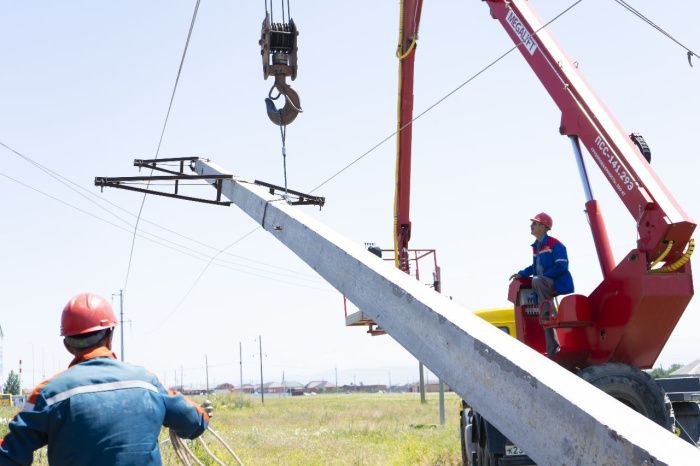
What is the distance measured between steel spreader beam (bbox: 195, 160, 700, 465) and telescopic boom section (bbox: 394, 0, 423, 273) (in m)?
10.0

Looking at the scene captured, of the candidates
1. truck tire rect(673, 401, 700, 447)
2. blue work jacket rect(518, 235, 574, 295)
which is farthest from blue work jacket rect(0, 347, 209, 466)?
truck tire rect(673, 401, 700, 447)

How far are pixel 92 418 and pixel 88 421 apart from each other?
0.06 ft

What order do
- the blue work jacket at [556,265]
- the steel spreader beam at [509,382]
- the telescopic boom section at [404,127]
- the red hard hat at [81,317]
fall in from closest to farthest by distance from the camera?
the steel spreader beam at [509,382] → the red hard hat at [81,317] → the blue work jacket at [556,265] → the telescopic boom section at [404,127]

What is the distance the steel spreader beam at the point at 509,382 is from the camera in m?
3.23

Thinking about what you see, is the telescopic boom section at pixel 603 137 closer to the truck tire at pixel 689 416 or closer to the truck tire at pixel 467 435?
the truck tire at pixel 689 416

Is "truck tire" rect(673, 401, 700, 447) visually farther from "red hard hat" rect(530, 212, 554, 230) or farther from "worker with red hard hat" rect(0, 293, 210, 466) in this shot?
"worker with red hard hat" rect(0, 293, 210, 466)

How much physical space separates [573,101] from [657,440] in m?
7.99

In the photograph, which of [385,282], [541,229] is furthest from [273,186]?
[385,282]

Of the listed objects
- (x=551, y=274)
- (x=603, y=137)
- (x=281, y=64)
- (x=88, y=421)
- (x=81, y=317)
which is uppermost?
(x=281, y=64)

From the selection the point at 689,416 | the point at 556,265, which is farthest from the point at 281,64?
the point at 689,416

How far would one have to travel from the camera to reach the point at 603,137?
10.2 m

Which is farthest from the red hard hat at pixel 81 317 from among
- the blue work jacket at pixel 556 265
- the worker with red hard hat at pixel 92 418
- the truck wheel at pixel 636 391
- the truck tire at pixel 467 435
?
the truck tire at pixel 467 435

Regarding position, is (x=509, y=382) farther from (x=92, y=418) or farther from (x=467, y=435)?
(x=467, y=435)

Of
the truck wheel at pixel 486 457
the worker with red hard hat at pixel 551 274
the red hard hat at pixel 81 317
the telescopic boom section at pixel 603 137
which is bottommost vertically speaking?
the truck wheel at pixel 486 457
